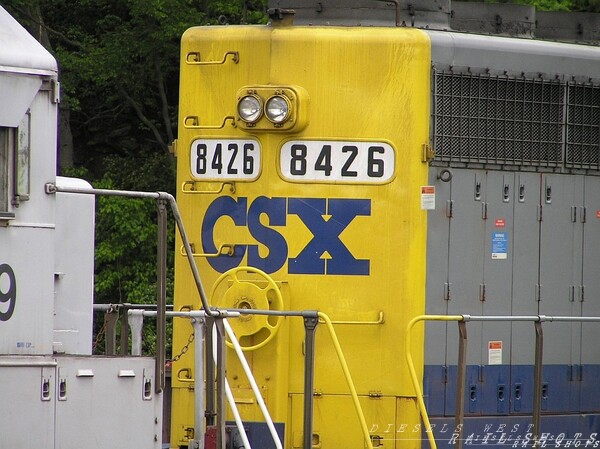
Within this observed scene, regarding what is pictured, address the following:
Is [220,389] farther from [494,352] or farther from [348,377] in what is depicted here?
[494,352]

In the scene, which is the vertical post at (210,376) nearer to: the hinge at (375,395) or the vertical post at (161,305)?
the vertical post at (161,305)

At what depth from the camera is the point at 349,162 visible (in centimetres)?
872

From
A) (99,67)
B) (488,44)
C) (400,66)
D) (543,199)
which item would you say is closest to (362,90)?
(400,66)

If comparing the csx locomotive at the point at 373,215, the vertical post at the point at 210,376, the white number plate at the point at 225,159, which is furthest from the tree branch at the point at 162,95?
the vertical post at the point at 210,376

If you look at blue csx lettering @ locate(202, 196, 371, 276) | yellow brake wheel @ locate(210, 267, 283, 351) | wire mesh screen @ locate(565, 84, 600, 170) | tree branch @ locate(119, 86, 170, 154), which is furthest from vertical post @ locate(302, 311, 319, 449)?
tree branch @ locate(119, 86, 170, 154)

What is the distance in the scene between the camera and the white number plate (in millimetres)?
8859

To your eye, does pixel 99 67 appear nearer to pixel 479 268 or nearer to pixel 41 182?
pixel 479 268

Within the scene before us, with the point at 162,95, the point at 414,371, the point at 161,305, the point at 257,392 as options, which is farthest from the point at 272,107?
the point at 162,95

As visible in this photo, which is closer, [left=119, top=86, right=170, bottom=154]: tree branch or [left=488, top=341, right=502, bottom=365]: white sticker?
[left=488, top=341, right=502, bottom=365]: white sticker

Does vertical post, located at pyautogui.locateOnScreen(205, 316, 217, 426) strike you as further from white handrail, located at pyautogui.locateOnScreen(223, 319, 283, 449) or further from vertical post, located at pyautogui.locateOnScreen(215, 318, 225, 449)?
white handrail, located at pyautogui.locateOnScreen(223, 319, 283, 449)

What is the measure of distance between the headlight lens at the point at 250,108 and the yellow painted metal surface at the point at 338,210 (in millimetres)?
55

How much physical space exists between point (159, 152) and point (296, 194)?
11.3m

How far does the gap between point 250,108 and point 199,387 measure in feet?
8.29

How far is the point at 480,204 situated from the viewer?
9.06 m
